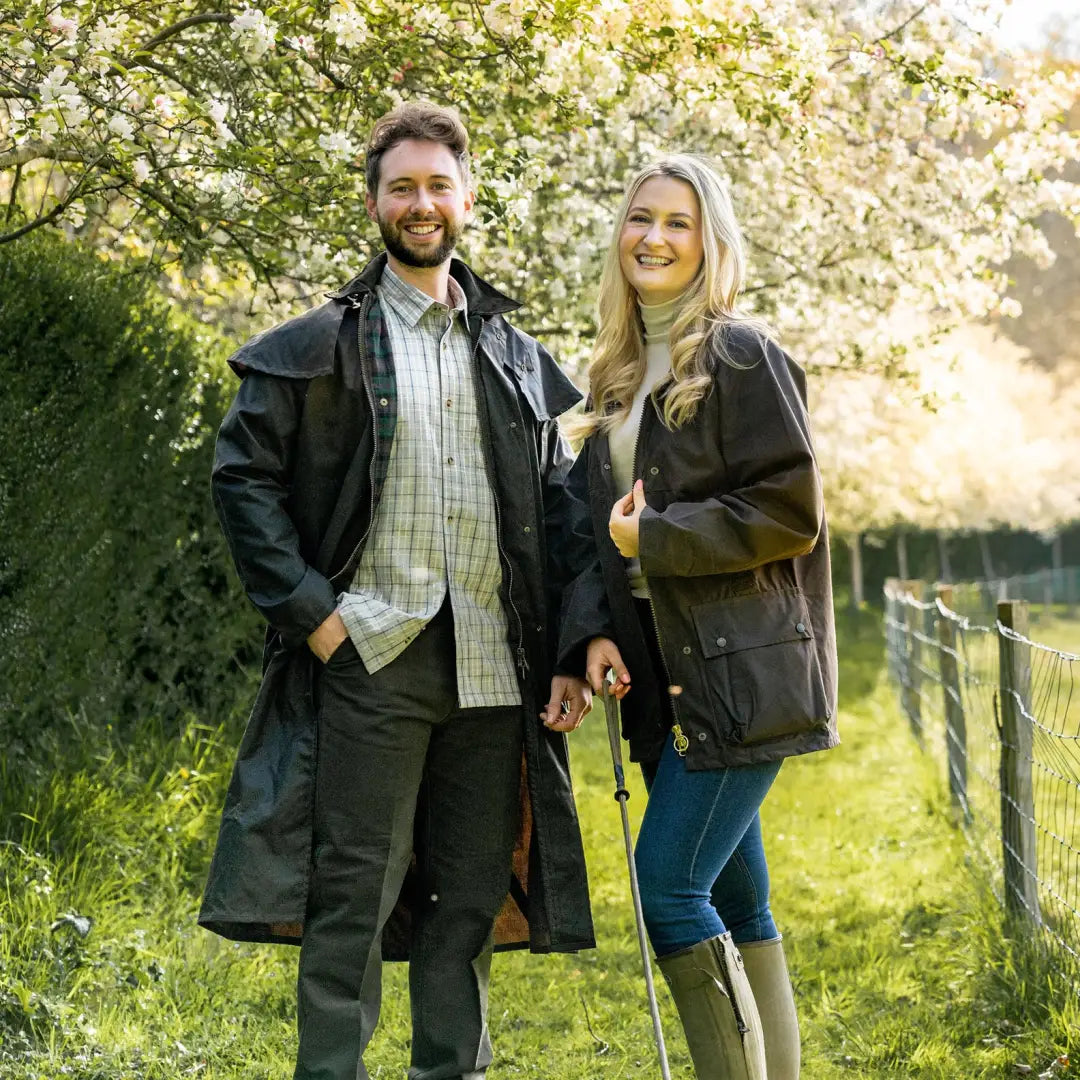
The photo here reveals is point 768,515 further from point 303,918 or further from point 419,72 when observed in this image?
point 419,72

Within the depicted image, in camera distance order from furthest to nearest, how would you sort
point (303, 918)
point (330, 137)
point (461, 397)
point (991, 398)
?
point (991, 398), point (330, 137), point (461, 397), point (303, 918)

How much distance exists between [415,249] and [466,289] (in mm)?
244

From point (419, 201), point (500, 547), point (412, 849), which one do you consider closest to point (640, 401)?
point (500, 547)

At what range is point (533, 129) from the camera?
639 centimetres

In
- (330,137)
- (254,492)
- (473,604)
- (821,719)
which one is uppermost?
(330,137)

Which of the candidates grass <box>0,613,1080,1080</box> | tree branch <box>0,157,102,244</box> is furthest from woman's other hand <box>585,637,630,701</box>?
tree branch <box>0,157,102,244</box>

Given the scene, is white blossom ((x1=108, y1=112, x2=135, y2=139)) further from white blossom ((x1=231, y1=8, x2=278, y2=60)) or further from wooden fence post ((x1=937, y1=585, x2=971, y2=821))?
wooden fence post ((x1=937, y1=585, x2=971, y2=821))

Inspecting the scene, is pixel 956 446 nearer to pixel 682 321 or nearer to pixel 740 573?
pixel 682 321

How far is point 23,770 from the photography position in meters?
5.21

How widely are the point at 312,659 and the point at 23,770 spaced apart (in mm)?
2186

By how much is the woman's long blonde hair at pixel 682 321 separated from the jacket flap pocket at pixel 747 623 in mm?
448

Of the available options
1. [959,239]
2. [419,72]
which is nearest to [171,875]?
[419,72]

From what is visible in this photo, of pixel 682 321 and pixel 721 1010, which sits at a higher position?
pixel 682 321

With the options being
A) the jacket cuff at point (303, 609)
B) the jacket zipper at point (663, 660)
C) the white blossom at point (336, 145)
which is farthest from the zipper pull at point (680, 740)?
the white blossom at point (336, 145)
